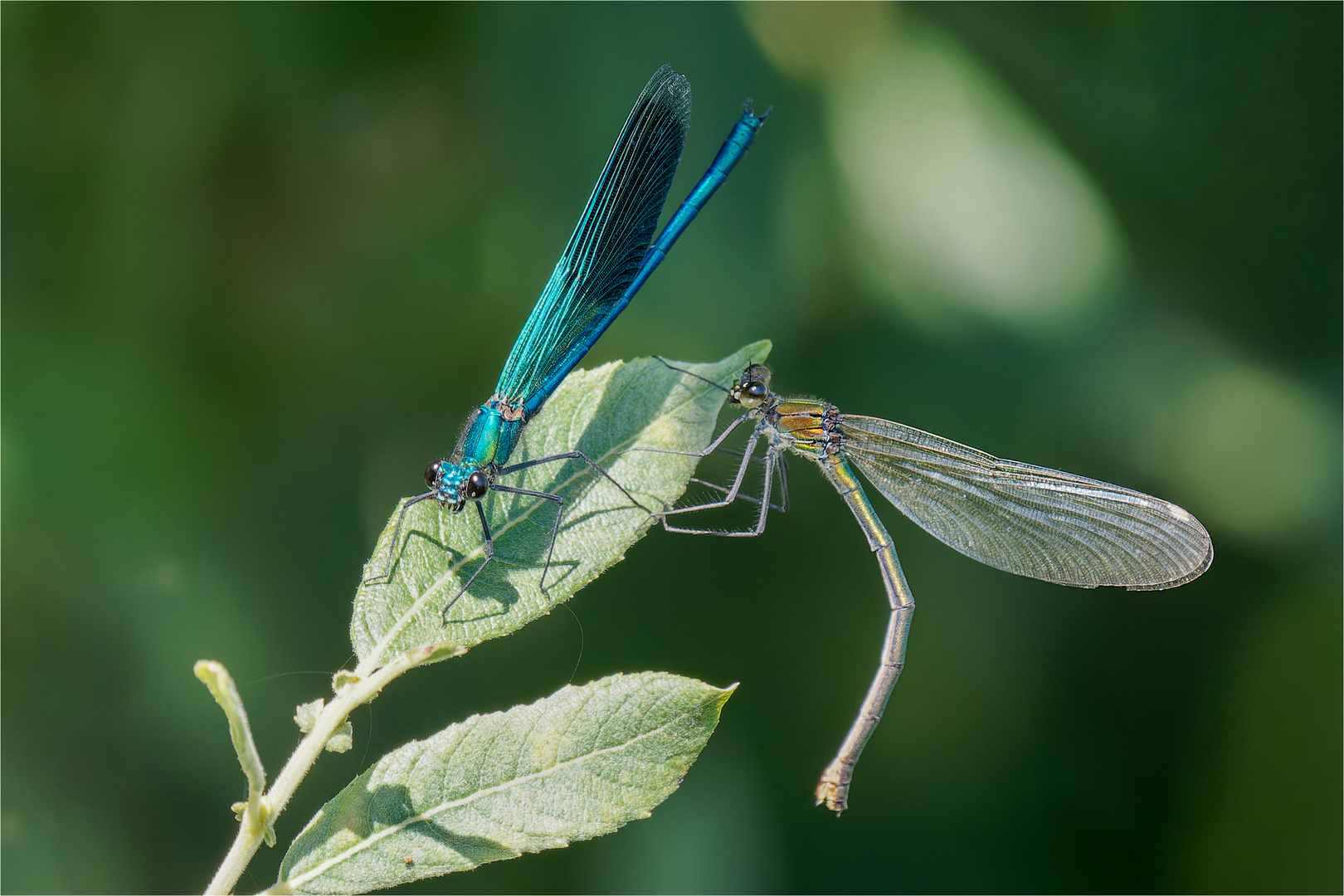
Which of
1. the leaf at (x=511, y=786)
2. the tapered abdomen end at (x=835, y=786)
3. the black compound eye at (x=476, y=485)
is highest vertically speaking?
the black compound eye at (x=476, y=485)

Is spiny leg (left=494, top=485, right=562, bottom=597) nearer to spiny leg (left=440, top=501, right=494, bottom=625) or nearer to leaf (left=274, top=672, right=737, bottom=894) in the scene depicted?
spiny leg (left=440, top=501, right=494, bottom=625)

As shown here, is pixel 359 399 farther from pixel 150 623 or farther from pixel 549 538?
pixel 549 538

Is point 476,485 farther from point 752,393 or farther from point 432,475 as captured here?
point 752,393

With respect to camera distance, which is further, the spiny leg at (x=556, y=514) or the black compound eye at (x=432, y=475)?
the black compound eye at (x=432, y=475)

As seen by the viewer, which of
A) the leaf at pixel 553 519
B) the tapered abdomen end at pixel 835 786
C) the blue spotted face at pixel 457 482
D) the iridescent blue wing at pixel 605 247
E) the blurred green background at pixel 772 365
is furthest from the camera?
the blurred green background at pixel 772 365

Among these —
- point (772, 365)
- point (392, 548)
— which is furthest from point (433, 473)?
point (772, 365)

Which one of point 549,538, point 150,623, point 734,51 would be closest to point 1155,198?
point 734,51

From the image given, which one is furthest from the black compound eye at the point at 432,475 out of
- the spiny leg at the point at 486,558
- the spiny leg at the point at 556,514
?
the spiny leg at the point at 486,558

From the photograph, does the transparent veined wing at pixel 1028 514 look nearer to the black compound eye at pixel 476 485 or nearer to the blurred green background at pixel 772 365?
the blurred green background at pixel 772 365
